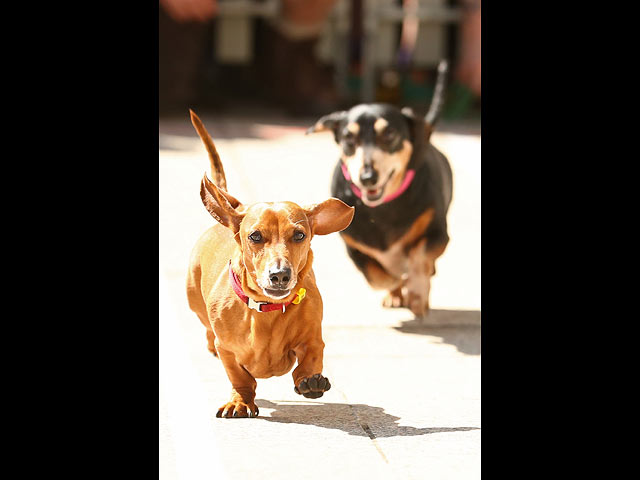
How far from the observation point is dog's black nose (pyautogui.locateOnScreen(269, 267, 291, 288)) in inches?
145

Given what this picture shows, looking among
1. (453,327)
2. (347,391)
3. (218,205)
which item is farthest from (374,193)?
(218,205)

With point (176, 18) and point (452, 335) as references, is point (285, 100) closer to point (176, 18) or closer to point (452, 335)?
point (176, 18)

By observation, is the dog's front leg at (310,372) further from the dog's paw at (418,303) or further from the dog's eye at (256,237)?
the dog's paw at (418,303)

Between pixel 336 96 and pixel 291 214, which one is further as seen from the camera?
pixel 336 96

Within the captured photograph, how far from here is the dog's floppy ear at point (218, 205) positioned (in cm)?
394

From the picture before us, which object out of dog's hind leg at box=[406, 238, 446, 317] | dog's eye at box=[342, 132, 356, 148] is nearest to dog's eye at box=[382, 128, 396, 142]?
dog's eye at box=[342, 132, 356, 148]

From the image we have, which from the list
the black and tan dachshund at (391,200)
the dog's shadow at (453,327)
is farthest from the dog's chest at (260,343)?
the black and tan dachshund at (391,200)

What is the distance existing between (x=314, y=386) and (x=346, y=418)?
293 mm

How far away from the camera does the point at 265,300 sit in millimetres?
3896

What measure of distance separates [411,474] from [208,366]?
1.30 meters

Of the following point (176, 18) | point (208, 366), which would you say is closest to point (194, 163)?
point (176, 18)

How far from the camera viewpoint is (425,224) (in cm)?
545
